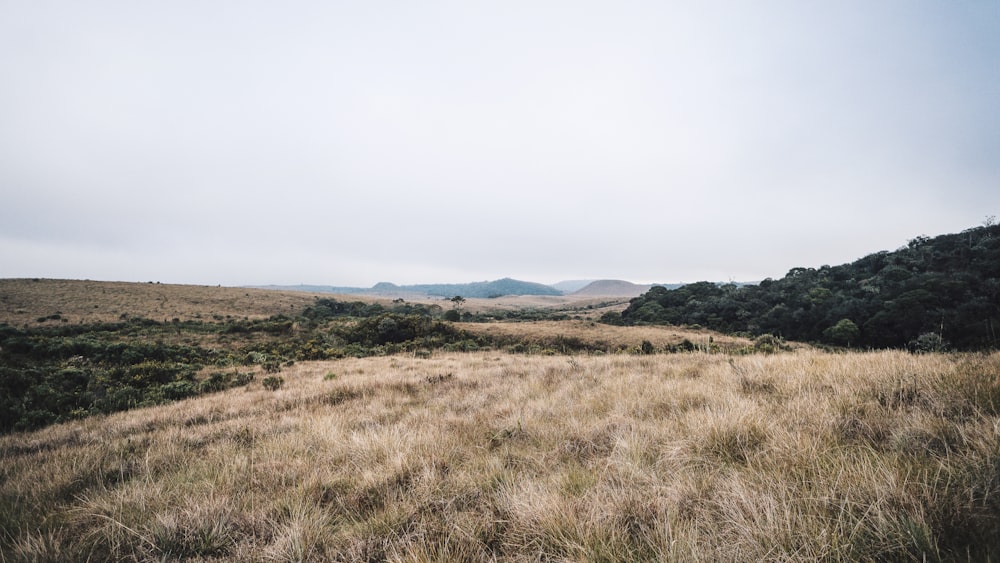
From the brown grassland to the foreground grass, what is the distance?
2cm

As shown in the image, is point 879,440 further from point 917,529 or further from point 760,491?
point 917,529

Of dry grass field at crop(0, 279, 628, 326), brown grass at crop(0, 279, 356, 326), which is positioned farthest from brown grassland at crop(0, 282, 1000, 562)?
brown grass at crop(0, 279, 356, 326)

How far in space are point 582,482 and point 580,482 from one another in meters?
0.02

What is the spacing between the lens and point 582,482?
2.88 meters

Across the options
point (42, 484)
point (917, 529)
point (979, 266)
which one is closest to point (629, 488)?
point (917, 529)

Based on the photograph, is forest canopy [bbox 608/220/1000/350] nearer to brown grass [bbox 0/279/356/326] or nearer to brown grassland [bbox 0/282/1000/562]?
brown grassland [bbox 0/282/1000/562]

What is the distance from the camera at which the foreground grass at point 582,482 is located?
191 centimetres

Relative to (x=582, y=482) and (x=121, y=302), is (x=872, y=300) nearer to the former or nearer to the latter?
(x=582, y=482)

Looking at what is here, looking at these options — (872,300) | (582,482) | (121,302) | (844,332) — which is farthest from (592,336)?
(121,302)

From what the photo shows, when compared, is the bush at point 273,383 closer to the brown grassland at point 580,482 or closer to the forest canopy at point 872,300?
the brown grassland at point 580,482

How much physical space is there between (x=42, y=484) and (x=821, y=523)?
7.18 metres

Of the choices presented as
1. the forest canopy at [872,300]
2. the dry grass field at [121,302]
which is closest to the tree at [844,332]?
the forest canopy at [872,300]

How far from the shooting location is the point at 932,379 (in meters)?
3.95

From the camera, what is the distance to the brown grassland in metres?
1.90
